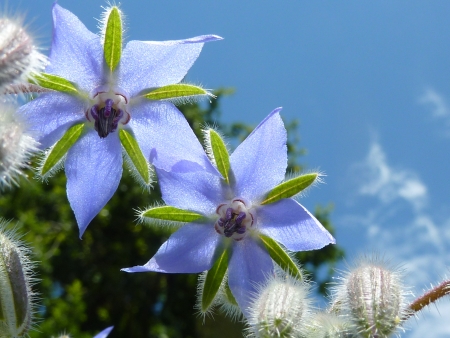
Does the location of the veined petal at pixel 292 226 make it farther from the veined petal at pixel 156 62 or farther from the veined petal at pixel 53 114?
the veined petal at pixel 53 114

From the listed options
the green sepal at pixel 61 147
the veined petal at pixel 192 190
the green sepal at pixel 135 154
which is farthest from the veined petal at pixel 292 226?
the green sepal at pixel 61 147

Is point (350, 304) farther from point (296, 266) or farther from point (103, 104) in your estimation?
point (103, 104)

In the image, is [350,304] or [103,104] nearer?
[350,304]

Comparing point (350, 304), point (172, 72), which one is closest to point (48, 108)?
point (172, 72)

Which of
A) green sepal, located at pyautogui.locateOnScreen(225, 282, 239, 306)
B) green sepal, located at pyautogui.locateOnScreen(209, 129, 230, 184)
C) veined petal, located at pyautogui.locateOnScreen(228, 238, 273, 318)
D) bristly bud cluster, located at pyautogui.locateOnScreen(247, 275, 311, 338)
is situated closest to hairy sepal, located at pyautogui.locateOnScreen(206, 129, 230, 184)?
green sepal, located at pyautogui.locateOnScreen(209, 129, 230, 184)

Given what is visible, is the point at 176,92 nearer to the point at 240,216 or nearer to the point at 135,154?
the point at 135,154

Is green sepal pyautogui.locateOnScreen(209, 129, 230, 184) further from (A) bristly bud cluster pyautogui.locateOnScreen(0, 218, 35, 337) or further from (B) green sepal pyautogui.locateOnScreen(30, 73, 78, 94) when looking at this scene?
(A) bristly bud cluster pyautogui.locateOnScreen(0, 218, 35, 337)

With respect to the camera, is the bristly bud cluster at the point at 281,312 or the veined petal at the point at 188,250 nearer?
the bristly bud cluster at the point at 281,312
